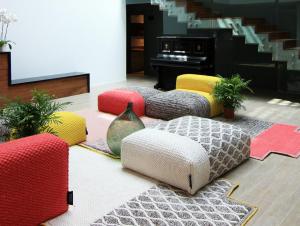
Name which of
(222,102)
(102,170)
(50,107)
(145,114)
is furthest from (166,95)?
(50,107)

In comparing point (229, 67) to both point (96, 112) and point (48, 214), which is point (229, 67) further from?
point (48, 214)

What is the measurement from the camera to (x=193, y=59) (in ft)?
22.1

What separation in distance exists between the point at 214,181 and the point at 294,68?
12.5 ft

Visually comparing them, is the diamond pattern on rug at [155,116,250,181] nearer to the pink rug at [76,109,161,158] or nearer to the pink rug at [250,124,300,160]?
the pink rug at [250,124,300,160]

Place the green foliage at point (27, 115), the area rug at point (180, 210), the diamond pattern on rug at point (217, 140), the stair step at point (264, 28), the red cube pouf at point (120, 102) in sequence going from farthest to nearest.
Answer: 1. the stair step at point (264, 28)
2. the red cube pouf at point (120, 102)
3. the diamond pattern on rug at point (217, 140)
4. the green foliage at point (27, 115)
5. the area rug at point (180, 210)

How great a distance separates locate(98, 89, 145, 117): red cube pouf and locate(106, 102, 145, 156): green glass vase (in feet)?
4.33

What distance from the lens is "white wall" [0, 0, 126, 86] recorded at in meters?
6.33

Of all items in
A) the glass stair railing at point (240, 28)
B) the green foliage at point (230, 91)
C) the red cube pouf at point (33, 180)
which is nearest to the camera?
the red cube pouf at point (33, 180)

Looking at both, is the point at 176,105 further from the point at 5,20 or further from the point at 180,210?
the point at 5,20

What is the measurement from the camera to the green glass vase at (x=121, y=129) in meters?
3.43

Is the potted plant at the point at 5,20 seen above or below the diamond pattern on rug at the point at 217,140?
above

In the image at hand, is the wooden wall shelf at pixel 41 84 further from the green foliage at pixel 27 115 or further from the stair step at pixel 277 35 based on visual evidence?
the stair step at pixel 277 35

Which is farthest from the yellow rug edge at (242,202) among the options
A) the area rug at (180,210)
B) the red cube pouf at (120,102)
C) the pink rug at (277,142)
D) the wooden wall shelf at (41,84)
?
the wooden wall shelf at (41,84)

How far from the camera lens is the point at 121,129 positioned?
3451 millimetres
